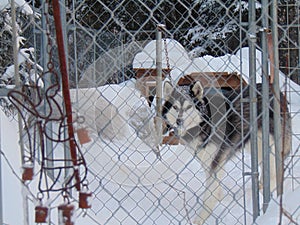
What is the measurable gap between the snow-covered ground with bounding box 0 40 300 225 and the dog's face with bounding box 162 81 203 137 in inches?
6.5

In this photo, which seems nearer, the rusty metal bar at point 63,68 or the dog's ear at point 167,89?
the rusty metal bar at point 63,68

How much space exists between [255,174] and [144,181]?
1493 millimetres

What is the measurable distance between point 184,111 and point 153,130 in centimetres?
59

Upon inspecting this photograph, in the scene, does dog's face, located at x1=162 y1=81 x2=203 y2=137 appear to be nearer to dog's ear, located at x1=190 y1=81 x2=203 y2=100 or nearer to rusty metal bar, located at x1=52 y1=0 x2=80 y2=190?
dog's ear, located at x1=190 y1=81 x2=203 y2=100

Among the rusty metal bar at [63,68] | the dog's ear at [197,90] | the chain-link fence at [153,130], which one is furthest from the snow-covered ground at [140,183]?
the rusty metal bar at [63,68]

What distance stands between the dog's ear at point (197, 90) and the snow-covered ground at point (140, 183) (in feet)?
0.41

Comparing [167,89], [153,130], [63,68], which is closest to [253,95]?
[63,68]

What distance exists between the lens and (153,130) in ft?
12.3

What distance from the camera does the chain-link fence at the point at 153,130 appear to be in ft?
3.27

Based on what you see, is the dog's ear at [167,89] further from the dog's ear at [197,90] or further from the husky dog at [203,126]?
the dog's ear at [197,90]

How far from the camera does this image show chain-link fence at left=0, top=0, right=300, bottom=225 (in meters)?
1.00

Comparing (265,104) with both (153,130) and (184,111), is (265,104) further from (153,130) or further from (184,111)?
(153,130)

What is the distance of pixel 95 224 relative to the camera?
1.50 meters

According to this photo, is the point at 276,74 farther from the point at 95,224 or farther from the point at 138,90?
the point at 138,90
